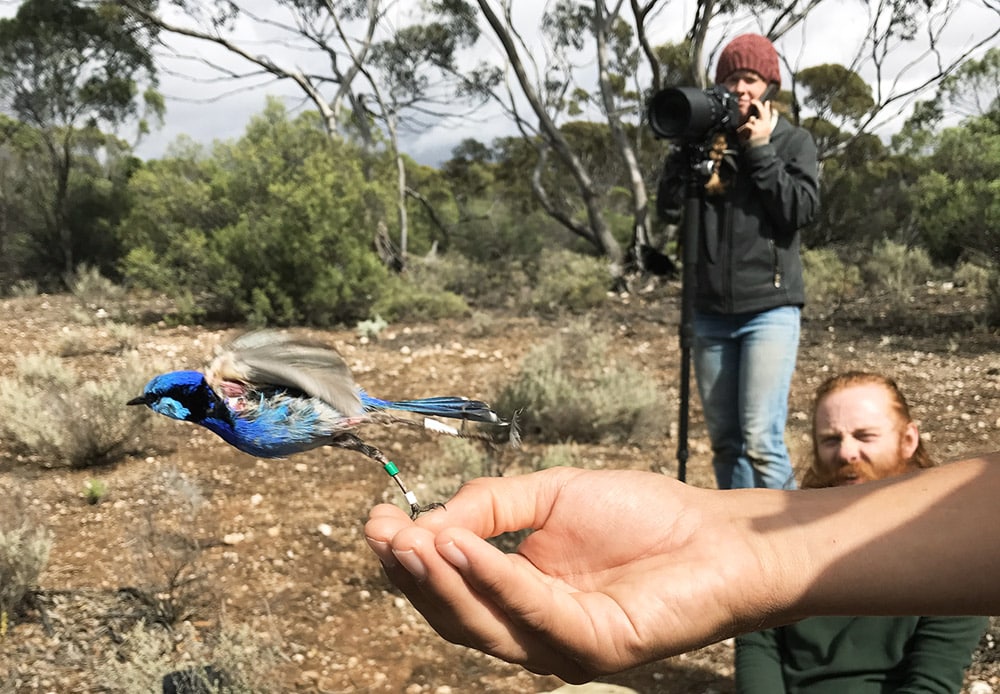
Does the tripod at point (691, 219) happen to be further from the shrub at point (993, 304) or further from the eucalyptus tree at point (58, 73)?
the eucalyptus tree at point (58, 73)

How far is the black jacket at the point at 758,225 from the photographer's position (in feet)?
7.88

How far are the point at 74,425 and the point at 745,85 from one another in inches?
138

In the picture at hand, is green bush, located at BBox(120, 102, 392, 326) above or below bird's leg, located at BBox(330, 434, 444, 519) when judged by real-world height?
above

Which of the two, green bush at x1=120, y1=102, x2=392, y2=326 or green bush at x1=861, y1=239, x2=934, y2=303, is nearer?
green bush at x1=120, y1=102, x2=392, y2=326

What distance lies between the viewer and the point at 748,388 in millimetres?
2436

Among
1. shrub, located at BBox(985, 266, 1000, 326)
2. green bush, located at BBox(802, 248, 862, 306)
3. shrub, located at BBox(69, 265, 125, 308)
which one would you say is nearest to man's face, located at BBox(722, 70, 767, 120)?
shrub, located at BBox(985, 266, 1000, 326)

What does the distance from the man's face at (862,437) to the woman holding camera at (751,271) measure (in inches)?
21.4

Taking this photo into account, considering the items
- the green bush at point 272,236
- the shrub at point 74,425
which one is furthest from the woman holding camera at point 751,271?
the green bush at point 272,236

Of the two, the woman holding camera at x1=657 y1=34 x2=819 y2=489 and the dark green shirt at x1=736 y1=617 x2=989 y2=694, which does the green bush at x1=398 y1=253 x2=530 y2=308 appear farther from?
the dark green shirt at x1=736 y1=617 x2=989 y2=694

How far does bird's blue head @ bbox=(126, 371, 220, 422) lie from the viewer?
1.09 metres

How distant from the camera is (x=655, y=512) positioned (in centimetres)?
106

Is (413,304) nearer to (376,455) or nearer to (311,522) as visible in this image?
(311,522)

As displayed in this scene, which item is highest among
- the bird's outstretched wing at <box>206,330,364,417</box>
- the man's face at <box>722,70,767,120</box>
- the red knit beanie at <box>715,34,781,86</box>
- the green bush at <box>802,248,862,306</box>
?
the red knit beanie at <box>715,34,781,86</box>

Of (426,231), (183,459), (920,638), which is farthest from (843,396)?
(426,231)
